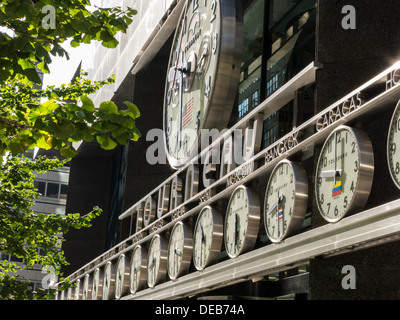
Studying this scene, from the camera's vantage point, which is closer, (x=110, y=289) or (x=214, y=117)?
(x=214, y=117)

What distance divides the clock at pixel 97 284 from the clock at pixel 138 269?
2.21m

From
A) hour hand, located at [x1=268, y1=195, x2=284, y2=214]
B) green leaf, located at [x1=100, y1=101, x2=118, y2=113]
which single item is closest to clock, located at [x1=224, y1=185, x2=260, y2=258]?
hour hand, located at [x1=268, y1=195, x2=284, y2=214]

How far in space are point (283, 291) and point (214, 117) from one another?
2790 mm

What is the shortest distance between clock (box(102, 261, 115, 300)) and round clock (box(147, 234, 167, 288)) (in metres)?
2.20

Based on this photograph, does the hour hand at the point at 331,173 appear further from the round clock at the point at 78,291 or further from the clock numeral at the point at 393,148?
the round clock at the point at 78,291

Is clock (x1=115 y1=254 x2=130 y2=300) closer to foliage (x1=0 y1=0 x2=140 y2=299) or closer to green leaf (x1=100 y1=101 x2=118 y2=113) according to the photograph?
foliage (x1=0 y1=0 x2=140 y2=299)

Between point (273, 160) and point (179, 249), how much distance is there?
3.02m

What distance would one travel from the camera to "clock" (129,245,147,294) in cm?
1186

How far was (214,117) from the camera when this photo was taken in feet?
31.6

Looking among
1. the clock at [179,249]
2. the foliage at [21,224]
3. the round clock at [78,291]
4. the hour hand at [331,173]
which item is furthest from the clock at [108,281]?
the hour hand at [331,173]

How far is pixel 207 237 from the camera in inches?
362
